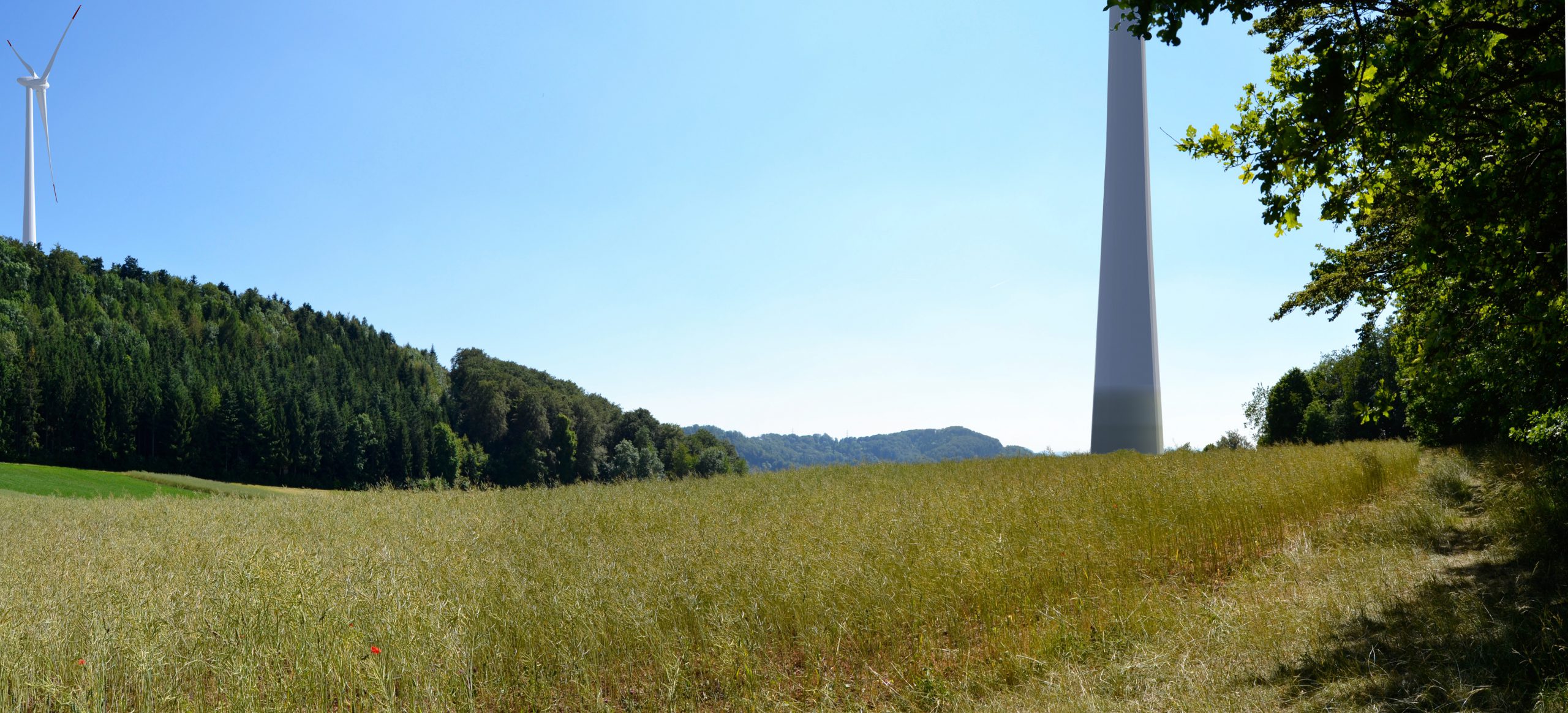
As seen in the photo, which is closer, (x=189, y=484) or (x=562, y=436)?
(x=189, y=484)

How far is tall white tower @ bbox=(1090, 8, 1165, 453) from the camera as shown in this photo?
36.3 metres

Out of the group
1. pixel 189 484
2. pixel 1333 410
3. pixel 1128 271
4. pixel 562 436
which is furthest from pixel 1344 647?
pixel 562 436

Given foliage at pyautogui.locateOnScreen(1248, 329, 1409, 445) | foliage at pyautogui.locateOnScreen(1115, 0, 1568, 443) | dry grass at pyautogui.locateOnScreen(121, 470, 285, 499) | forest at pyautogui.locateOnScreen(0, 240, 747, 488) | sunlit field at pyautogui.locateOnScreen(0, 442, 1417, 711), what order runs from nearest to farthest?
sunlit field at pyautogui.locateOnScreen(0, 442, 1417, 711)
foliage at pyautogui.locateOnScreen(1115, 0, 1568, 443)
dry grass at pyautogui.locateOnScreen(121, 470, 285, 499)
foliage at pyautogui.locateOnScreen(1248, 329, 1409, 445)
forest at pyautogui.locateOnScreen(0, 240, 747, 488)

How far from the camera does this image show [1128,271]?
36.9 metres

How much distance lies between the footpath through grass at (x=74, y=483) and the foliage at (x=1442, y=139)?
31.1 m

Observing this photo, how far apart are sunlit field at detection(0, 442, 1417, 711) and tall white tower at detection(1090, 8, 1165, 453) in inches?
1164

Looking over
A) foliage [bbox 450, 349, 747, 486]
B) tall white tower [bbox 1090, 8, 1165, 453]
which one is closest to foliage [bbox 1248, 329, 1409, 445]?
tall white tower [bbox 1090, 8, 1165, 453]

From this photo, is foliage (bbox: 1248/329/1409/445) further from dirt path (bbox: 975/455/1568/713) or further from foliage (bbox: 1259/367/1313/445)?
dirt path (bbox: 975/455/1568/713)

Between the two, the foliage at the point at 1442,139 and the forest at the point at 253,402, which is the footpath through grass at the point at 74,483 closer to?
the forest at the point at 253,402

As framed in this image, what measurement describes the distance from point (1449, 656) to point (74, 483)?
44191 millimetres

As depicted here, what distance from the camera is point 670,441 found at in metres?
86.0

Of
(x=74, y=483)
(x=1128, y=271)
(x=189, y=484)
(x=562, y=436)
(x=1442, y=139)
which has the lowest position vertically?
(x=189, y=484)

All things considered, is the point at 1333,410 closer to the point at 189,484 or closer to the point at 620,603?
the point at 620,603

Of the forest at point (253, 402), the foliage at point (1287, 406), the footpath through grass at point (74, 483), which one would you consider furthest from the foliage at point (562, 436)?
the foliage at point (1287, 406)
